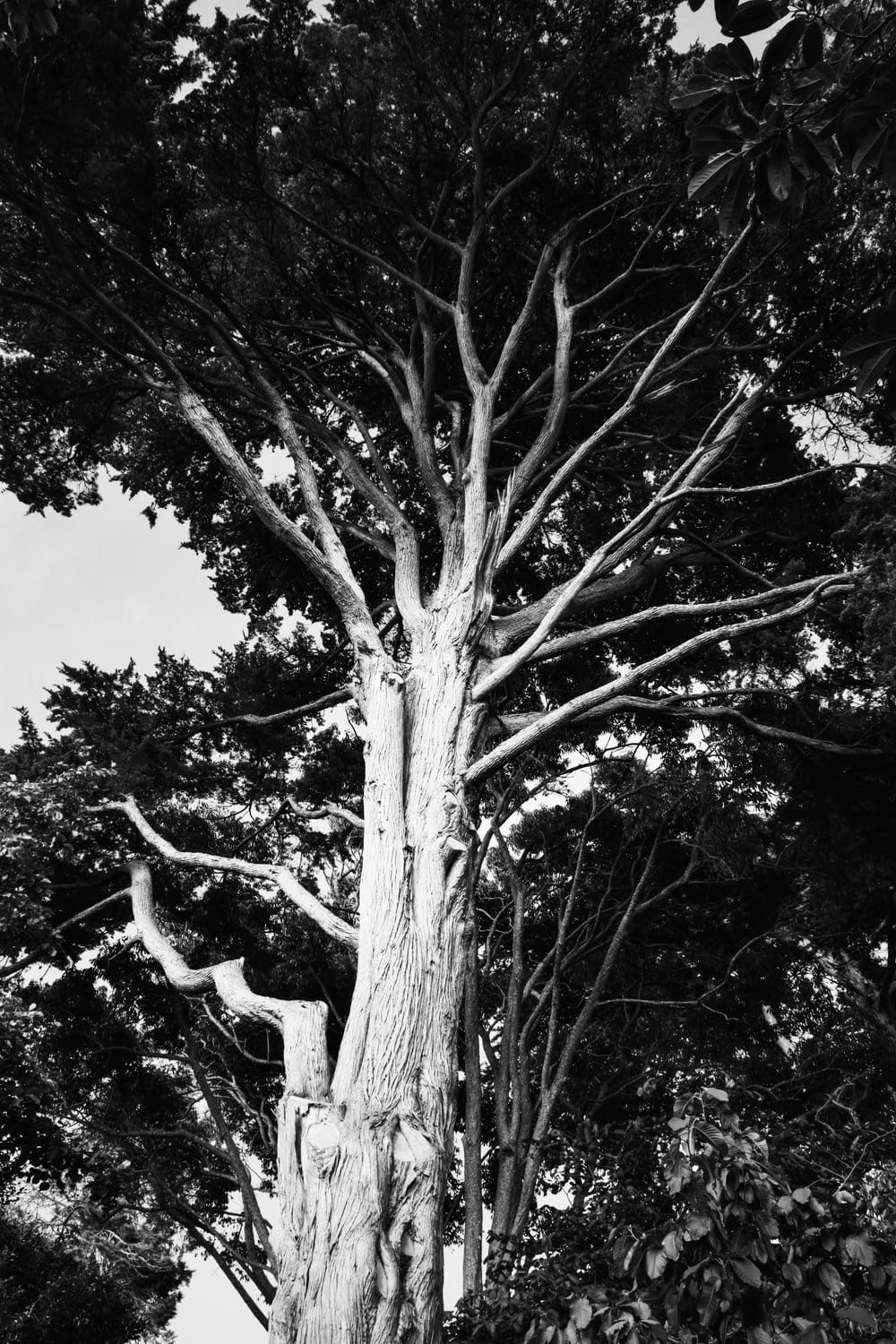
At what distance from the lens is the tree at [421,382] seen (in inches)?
184

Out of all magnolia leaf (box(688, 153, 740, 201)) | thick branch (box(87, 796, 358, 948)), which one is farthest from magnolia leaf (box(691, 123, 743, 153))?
thick branch (box(87, 796, 358, 948))

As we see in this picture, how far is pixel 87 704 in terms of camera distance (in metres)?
7.46

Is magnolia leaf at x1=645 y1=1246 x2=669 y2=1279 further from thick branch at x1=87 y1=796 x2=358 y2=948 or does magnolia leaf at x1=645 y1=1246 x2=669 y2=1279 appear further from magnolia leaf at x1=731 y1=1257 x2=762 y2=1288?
thick branch at x1=87 y1=796 x2=358 y2=948

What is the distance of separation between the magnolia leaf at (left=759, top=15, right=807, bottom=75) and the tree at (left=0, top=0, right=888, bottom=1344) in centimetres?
245

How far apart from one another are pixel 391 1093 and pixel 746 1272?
1482 mm

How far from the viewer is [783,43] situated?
74.7 inches

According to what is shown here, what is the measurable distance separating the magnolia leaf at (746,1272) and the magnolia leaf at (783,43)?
2.74 metres

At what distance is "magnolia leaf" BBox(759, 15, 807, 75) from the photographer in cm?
188

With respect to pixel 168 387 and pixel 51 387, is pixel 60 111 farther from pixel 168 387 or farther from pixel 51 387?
pixel 51 387

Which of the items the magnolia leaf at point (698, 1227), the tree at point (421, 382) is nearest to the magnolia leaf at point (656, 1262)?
the magnolia leaf at point (698, 1227)

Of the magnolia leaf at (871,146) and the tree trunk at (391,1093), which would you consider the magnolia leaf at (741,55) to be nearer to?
the magnolia leaf at (871,146)

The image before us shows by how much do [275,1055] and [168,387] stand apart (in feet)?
26.2

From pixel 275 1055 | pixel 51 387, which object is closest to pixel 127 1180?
pixel 275 1055

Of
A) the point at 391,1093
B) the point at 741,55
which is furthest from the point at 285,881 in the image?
the point at 741,55
